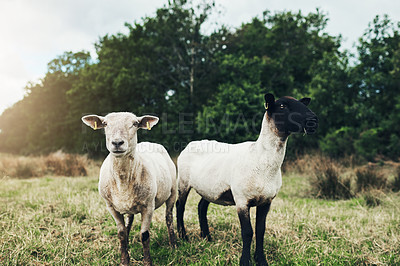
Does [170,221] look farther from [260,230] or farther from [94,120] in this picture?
[94,120]

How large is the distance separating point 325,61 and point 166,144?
1170cm

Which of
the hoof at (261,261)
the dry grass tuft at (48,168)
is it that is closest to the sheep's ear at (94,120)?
the hoof at (261,261)

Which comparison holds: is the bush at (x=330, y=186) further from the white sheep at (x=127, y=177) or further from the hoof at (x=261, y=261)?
the white sheep at (x=127, y=177)

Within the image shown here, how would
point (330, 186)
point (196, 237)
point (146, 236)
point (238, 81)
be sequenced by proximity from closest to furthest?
point (146, 236) < point (196, 237) < point (330, 186) < point (238, 81)

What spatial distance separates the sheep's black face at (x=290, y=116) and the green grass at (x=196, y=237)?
1.85 m

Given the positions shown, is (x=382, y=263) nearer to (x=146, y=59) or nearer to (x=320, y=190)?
(x=320, y=190)

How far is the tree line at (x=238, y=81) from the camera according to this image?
14711mm

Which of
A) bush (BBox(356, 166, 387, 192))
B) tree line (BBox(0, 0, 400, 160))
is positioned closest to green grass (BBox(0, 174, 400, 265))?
bush (BBox(356, 166, 387, 192))

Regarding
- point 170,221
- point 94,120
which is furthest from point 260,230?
point 94,120

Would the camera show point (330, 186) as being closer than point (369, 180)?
Yes

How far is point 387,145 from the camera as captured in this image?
14.0 m

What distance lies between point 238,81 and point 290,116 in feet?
47.0

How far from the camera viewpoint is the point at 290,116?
2996 millimetres

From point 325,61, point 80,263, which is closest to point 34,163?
point 80,263
